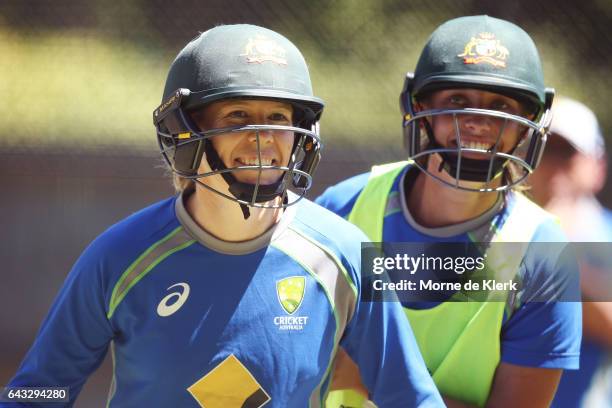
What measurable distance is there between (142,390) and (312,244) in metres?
0.52

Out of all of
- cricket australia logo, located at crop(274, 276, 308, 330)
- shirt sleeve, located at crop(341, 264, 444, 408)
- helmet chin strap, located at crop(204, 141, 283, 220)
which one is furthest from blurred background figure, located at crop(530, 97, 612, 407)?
helmet chin strap, located at crop(204, 141, 283, 220)

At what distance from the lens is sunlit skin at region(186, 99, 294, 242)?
2146 millimetres

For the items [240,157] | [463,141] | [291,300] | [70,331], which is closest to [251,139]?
[240,157]

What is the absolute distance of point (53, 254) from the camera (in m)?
4.43

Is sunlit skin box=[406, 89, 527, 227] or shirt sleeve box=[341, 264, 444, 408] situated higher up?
sunlit skin box=[406, 89, 527, 227]

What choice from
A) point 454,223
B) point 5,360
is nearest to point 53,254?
point 5,360

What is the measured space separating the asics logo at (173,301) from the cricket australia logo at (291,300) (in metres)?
0.22

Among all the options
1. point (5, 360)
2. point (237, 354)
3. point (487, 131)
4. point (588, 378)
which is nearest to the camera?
point (237, 354)

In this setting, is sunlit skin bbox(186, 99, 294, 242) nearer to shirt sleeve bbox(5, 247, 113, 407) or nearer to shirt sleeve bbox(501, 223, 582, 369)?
shirt sleeve bbox(5, 247, 113, 407)

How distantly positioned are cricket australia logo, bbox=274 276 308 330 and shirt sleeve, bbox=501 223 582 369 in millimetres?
682

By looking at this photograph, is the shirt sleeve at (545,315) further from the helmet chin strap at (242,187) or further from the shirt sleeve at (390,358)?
the helmet chin strap at (242,187)

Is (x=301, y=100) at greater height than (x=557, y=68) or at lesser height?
greater

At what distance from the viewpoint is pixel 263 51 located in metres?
2.20

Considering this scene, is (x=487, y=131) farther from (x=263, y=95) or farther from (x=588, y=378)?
(x=588, y=378)
